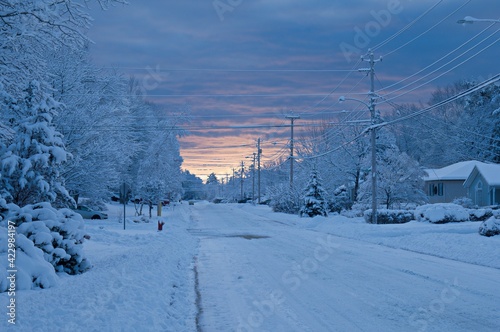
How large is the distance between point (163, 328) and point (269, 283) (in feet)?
15.9

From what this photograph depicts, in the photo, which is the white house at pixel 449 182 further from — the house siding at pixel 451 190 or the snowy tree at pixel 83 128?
the snowy tree at pixel 83 128

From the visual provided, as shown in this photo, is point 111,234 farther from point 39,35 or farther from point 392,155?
point 392,155

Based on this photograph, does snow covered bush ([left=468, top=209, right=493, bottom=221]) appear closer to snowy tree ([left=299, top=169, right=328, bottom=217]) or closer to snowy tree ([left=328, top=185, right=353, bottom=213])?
snowy tree ([left=299, top=169, right=328, bottom=217])

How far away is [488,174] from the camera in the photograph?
2028 inches

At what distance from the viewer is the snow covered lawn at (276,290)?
341 inches

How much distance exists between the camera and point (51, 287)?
11.0m

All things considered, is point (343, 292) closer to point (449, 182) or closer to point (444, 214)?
point (444, 214)

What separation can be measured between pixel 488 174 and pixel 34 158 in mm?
44090

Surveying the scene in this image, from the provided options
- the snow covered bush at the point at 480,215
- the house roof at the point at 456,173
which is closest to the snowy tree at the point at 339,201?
the house roof at the point at 456,173

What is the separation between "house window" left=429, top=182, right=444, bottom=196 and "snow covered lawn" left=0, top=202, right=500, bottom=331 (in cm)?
4254

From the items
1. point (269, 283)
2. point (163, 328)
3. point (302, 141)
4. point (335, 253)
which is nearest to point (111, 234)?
point (335, 253)

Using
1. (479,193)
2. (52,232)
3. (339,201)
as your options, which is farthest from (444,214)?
(479,193)

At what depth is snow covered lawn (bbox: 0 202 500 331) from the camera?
8664mm

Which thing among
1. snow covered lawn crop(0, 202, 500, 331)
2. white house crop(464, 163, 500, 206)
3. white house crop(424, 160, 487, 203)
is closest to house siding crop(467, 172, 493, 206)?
white house crop(464, 163, 500, 206)
